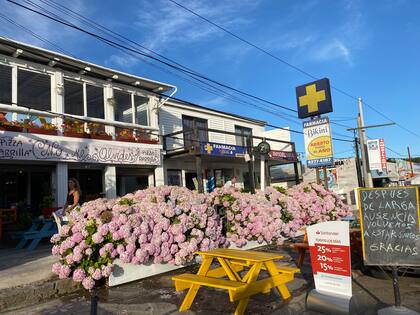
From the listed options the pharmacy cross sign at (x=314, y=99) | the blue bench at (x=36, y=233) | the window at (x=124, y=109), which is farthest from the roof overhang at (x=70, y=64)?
the pharmacy cross sign at (x=314, y=99)

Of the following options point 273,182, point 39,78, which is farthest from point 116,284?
point 273,182

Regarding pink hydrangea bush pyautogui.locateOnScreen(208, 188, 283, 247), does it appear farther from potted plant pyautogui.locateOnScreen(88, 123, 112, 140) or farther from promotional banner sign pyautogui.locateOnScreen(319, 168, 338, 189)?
Answer: promotional banner sign pyautogui.locateOnScreen(319, 168, 338, 189)

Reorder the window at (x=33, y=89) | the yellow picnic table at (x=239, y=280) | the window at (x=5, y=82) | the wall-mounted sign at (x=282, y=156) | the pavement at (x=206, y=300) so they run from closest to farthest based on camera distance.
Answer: the yellow picnic table at (x=239, y=280)
the pavement at (x=206, y=300)
the window at (x=5, y=82)
the window at (x=33, y=89)
the wall-mounted sign at (x=282, y=156)

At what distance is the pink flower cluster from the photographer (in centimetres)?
564

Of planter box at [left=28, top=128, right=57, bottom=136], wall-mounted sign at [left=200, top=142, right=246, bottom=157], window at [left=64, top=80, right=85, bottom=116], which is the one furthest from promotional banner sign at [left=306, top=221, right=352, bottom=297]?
window at [left=64, top=80, right=85, bottom=116]

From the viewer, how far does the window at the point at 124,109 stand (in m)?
15.1

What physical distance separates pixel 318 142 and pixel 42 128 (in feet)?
31.3

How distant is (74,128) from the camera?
12.1 meters

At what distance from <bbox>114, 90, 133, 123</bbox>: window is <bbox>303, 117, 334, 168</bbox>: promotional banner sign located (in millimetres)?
7322

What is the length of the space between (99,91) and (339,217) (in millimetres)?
9881

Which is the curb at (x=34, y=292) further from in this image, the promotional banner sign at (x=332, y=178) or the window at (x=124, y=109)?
the promotional banner sign at (x=332, y=178)

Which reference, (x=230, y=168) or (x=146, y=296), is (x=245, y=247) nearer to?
(x=146, y=296)

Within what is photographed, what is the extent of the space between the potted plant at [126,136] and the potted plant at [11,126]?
3461 mm

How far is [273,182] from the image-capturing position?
86.7 feet
